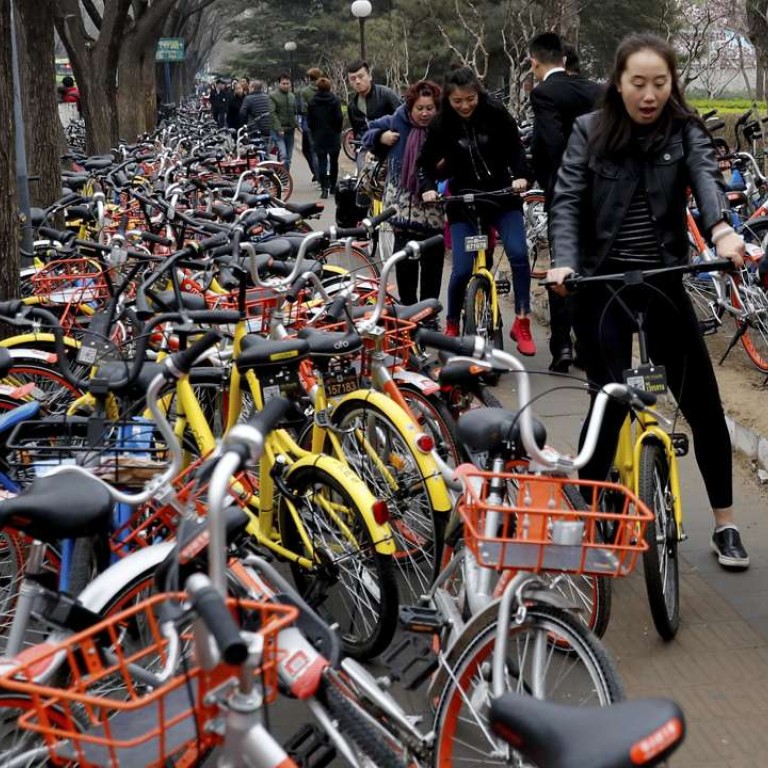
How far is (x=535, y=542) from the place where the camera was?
2836 millimetres

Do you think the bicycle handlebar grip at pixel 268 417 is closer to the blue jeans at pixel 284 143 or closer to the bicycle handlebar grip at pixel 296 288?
the bicycle handlebar grip at pixel 296 288

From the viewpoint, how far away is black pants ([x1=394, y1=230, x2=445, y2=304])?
25.6ft

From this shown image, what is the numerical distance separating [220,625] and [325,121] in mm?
16607

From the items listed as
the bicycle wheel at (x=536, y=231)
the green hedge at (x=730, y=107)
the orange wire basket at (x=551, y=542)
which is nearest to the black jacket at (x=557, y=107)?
the bicycle wheel at (x=536, y=231)

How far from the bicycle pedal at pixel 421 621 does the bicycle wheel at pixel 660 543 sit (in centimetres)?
95

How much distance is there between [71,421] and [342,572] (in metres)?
1.03

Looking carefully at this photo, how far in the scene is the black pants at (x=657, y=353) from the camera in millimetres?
4430

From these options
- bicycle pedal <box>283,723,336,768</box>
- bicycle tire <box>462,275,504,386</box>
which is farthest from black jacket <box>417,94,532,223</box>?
bicycle pedal <box>283,723,336,768</box>

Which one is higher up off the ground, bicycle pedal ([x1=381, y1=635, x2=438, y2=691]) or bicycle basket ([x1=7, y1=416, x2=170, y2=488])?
bicycle basket ([x1=7, y1=416, x2=170, y2=488])

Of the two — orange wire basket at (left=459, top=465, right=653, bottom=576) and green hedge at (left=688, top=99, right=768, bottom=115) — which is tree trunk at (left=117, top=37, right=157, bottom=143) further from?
orange wire basket at (left=459, top=465, right=653, bottom=576)

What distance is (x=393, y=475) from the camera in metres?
4.50

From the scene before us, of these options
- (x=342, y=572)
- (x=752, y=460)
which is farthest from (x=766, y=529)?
(x=342, y=572)

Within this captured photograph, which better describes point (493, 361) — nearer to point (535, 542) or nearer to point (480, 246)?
point (535, 542)

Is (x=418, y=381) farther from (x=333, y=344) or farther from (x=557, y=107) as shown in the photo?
(x=557, y=107)
